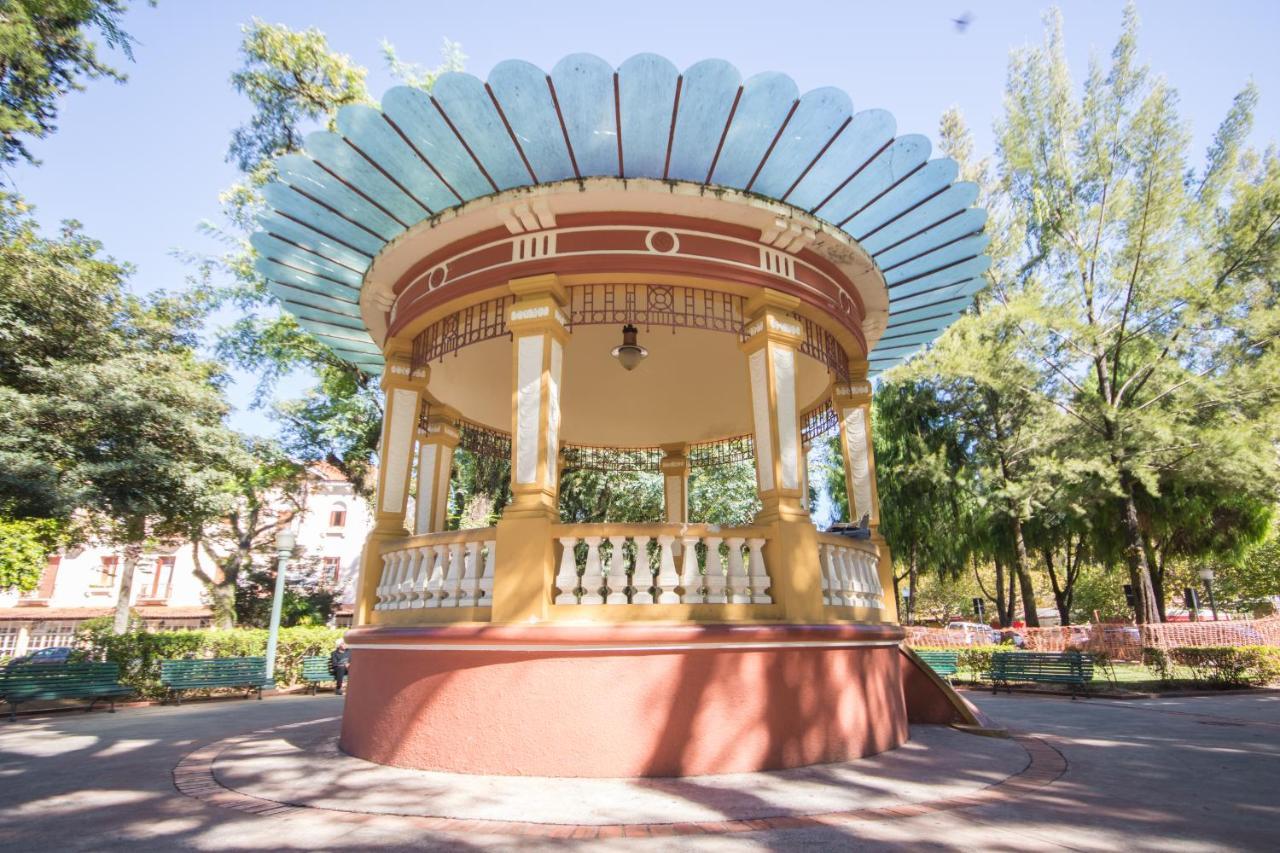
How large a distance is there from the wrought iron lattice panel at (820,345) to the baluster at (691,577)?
227cm

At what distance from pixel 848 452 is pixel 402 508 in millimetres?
5241

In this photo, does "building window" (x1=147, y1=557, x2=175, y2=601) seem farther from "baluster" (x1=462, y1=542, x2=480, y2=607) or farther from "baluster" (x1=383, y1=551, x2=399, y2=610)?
"baluster" (x1=462, y1=542, x2=480, y2=607)

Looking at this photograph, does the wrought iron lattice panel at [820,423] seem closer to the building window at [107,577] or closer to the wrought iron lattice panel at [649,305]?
the wrought iron lattice panel at [649,305]

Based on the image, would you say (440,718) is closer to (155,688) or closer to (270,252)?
(270,252)

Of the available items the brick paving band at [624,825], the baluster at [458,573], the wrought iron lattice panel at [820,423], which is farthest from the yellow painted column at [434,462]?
the wrought iron lattice panel at [820,423]

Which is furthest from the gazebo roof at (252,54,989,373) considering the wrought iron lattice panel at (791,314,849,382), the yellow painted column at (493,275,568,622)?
the yellow painted column at (493,275,568,622)

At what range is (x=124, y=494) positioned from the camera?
1460 centimetres

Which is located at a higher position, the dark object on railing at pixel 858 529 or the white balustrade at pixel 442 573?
the dark object on railing at pixel 858 529

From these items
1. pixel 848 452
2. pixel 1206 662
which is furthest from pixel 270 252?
pixel 1206 662

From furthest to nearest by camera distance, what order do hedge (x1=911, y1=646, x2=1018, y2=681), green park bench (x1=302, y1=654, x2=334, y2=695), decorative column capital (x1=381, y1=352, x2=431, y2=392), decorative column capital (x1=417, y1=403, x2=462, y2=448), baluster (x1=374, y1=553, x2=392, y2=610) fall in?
hedge (x1=911, y1=646, x2=1018, y2=681)
green park bench (x1=302, y1=654, x2=334, y2=695)
decorative column capital (x1=417, y1=403, x2=462, y2=448)
decorative column capital (x1=381, y1=352, x2=431, y2=392)
baluster (x1=374, y1=553, x2=392, y2=610)

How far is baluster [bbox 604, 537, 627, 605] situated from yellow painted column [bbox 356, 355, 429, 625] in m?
2.83

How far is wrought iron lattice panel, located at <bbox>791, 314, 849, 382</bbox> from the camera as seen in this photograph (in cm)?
678

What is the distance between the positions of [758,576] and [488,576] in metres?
2.23

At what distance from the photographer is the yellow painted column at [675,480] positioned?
35.2 feet
